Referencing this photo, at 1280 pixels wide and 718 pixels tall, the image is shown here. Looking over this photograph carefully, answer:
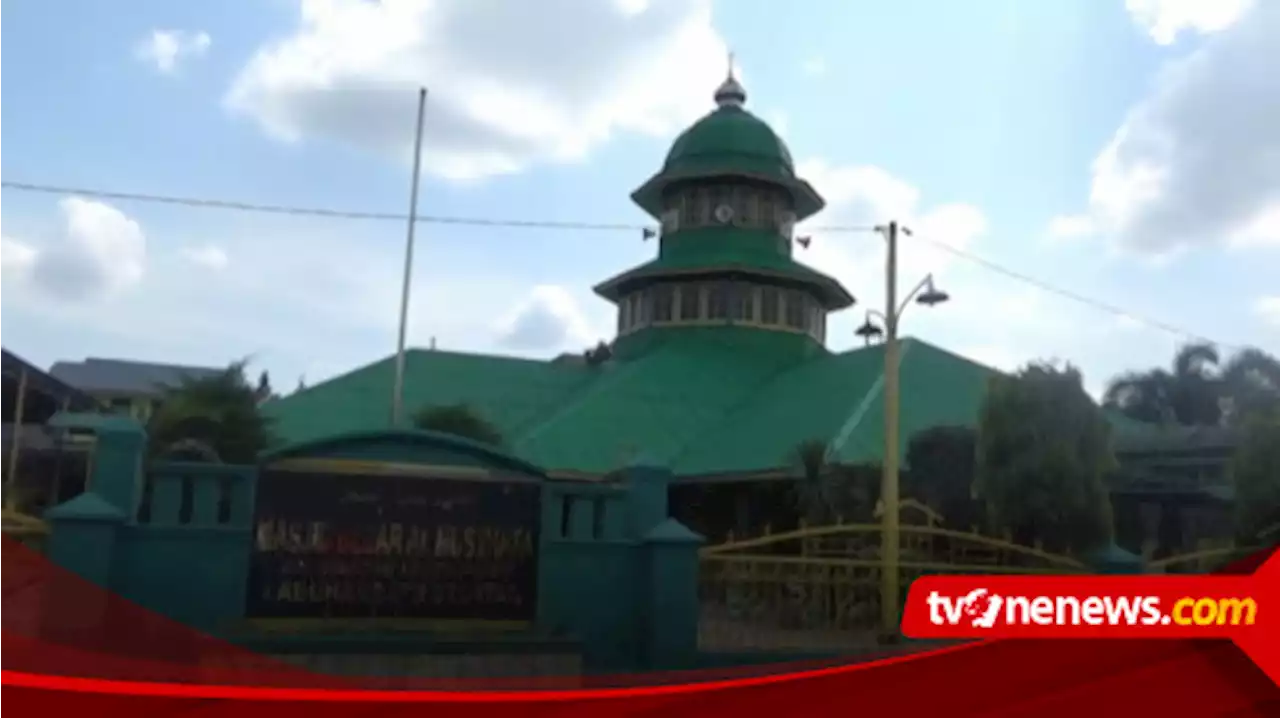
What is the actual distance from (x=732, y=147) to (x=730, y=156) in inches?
8.9

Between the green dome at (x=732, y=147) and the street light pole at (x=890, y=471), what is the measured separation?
15.4m

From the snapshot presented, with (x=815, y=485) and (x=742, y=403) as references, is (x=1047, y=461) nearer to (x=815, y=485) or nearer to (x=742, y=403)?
(x=815, y=485)

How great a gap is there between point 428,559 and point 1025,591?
5076 millimetres

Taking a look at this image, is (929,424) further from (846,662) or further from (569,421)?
(846,662)

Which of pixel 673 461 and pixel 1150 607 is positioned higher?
pixel 673 461

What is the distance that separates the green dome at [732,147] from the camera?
2627 cm

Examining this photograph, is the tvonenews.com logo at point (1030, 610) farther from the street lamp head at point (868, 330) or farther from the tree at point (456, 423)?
the tree at point (456, 423)

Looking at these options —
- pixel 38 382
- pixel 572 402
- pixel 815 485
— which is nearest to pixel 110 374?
pixel 38 382

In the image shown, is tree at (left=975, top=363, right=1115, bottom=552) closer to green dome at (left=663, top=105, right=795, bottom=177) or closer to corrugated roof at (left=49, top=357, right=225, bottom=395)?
green dome at (left=663, top=105, right=795, bottom=177)

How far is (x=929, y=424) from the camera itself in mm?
18609

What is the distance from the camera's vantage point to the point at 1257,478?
1192 cm

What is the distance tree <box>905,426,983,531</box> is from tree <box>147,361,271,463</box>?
10040 mm

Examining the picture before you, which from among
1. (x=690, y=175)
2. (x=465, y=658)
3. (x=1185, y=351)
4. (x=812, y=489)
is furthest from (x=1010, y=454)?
(x=1185, y=351)

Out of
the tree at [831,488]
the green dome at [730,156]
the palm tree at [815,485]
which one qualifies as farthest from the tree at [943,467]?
the green dome at [730,156]
